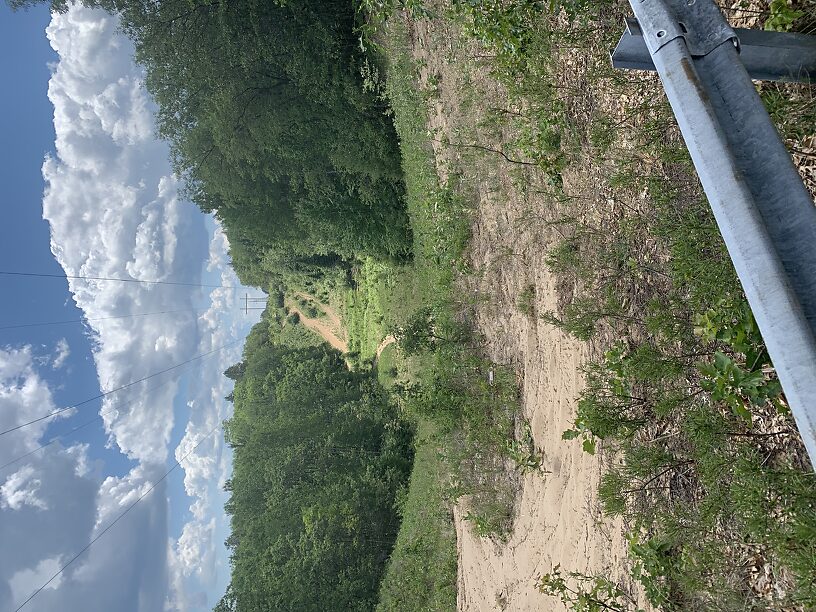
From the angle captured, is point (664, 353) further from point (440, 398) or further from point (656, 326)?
point (440, 398)

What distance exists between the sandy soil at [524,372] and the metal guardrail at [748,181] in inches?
188

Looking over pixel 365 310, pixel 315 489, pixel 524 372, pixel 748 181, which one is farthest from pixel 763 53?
pixel 365 310

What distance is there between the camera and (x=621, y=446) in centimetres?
584

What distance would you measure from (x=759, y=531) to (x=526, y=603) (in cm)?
569

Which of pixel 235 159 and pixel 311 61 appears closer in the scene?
pixel 311 61

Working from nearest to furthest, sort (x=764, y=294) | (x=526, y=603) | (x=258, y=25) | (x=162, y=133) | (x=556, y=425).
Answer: (x=764, y=294) → (x=556, y=425) → (x=526, y=603) → (x=258, y=25) → (x=162, y=133)

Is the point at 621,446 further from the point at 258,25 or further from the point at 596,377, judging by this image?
the point at 258,25

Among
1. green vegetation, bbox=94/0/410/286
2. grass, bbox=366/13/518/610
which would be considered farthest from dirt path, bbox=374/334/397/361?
grass, bbox=366/13/518/610

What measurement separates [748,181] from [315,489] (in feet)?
81.0

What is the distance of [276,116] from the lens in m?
16.0

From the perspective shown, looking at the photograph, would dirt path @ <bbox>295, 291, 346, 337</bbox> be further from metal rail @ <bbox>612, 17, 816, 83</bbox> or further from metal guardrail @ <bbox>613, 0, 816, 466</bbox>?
metal guardrail @ <bbox>613, 0, 816, 466</bbox>

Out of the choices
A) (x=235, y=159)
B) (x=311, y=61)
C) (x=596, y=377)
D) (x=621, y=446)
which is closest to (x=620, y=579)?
(x=621, y=446)

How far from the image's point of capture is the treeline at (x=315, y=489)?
20.1 meters

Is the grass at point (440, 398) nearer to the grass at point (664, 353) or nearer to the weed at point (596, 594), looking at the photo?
the weed at point (596, 594)
